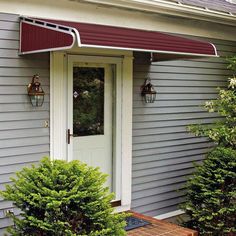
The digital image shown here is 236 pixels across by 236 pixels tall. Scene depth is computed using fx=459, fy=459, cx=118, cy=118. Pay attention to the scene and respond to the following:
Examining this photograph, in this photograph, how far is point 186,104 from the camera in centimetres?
740

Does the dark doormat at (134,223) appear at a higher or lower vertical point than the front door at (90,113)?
lower

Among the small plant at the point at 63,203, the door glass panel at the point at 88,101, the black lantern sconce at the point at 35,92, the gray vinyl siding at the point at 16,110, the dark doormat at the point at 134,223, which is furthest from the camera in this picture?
the door glass panel at the point at 88,101

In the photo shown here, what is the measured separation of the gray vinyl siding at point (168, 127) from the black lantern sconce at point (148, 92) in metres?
0.07

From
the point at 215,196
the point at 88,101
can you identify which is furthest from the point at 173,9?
the point at 215,196

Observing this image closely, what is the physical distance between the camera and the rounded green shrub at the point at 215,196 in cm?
600

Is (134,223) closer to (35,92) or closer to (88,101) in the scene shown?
(88,101)

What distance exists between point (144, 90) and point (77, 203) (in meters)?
2.73

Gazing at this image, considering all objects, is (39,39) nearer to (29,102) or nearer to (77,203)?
(29,102)

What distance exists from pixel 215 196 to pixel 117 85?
1990 mm

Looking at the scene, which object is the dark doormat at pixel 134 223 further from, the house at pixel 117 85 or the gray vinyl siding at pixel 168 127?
the gray vinyl siding at pixel 168 127

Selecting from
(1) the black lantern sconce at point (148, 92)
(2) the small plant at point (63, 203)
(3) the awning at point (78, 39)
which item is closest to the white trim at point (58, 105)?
(3) the awning at point (78, 39)

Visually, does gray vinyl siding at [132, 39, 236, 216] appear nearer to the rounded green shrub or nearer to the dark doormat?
the dark doormat

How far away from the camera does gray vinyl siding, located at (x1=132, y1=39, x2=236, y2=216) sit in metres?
6.70

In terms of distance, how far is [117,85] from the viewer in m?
6.34
